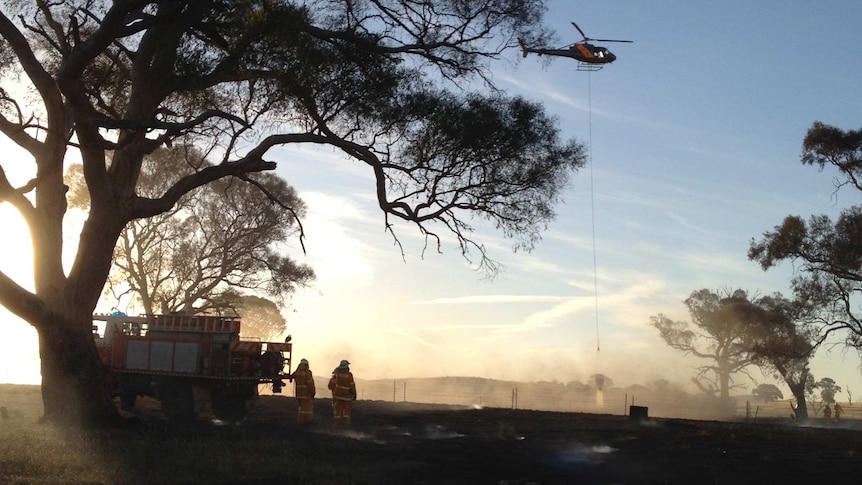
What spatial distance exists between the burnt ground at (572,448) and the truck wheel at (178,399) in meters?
1.59

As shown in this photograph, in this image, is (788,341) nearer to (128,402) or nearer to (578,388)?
(128,402)

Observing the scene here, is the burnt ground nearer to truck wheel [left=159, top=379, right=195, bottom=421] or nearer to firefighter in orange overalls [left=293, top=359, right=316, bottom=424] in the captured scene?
firefighter in orange overalls [left=293, top=359, right=316, bottom=424]

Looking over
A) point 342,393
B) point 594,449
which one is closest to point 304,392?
point 342,393

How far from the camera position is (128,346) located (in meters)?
24.0

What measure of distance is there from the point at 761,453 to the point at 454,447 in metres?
6.17

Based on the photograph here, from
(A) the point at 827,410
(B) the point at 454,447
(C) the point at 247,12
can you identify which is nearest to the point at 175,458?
(B) the point at 454,447

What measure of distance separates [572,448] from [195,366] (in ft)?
32.7

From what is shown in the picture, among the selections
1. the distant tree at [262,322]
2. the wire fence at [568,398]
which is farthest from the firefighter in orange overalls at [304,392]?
the wire fence at [568,398]

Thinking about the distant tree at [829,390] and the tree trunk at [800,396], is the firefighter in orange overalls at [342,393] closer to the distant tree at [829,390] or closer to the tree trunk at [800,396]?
the tree trunk at [800,396]

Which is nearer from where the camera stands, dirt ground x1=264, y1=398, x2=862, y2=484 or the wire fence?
dirt ground x1=264, y1=398, x2=862, y2=484

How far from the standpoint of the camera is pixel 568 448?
18.2 meters

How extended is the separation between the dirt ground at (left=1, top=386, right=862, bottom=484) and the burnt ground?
0.07 ft

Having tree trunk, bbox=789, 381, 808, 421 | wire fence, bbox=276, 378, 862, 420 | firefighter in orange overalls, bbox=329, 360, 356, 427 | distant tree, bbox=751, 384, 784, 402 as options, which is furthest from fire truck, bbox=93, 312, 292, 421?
distant tree, bbox=751, 384, 784, 402

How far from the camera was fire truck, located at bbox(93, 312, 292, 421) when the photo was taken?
75.0ft
